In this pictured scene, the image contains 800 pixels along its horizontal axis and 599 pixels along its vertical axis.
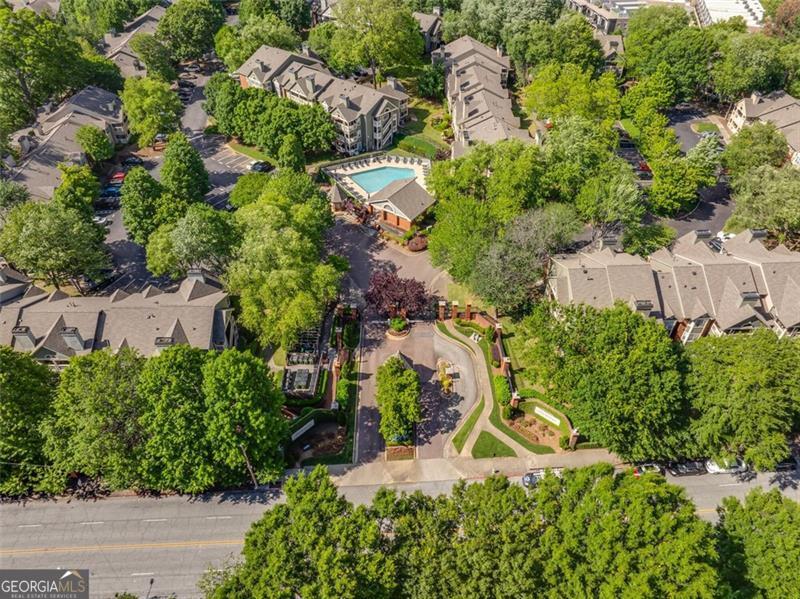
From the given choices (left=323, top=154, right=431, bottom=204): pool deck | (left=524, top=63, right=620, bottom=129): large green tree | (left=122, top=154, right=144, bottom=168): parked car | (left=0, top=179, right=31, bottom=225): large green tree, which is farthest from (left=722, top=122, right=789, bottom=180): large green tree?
(left=0, top=179, right=31, bottom=225): large green tree

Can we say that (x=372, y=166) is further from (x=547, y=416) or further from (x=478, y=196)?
(x=547, y=416)

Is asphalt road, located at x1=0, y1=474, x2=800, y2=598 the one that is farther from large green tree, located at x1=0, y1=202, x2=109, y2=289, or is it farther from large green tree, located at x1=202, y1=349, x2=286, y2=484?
large green tree, located at x1=0, y1=202, x2=109, y2=289

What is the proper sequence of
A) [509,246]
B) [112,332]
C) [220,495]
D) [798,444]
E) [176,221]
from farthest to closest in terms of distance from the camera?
[176,221], [509,246], [112,332], [798,444], [220,495]

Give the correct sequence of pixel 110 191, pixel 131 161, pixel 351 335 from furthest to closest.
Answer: pixel 131 161, pixel 110 191, pixel 351 335

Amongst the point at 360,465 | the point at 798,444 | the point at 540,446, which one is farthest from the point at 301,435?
the point at 798,444

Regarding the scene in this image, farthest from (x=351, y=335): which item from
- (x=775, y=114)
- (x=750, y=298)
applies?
(x=775, y=114)

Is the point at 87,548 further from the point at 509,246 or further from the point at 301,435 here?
the point at 509,246
